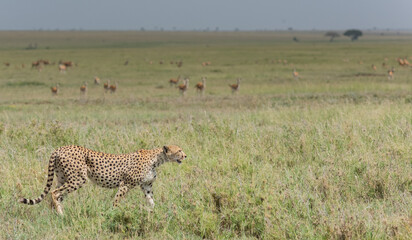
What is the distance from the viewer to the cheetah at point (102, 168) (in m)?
4.98

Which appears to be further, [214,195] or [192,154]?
[192,154]

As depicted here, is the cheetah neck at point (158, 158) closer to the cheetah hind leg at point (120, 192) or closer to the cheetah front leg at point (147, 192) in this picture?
the cheetah front leg at point (147, 192)

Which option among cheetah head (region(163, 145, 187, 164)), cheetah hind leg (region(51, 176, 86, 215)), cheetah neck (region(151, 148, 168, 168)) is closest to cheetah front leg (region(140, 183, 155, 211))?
cheetah neck (region(151, 148, 168, 168))

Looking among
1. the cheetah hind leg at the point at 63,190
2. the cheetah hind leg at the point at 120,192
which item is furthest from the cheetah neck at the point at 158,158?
the cheetah hind leg at the point at 63,190

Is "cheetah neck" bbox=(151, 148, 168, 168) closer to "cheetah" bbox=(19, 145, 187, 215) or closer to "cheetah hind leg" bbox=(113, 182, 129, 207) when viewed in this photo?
"cheetah" bbox=(19, 145, 187, 215)

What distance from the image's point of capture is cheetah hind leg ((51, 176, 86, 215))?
16.4 feet

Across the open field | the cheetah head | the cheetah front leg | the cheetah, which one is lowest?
the open field

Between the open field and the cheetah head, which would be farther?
the cheetah head

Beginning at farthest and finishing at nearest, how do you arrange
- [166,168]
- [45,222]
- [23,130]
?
[23,130]
[166,168]
[45,222]

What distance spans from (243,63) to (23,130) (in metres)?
40.2

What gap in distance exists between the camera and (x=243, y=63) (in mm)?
48688

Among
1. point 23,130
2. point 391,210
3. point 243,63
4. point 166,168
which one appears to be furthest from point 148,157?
point 243,63

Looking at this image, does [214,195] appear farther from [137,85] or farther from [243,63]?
[243,63]

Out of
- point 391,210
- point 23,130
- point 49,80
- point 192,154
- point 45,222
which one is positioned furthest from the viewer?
point 49,80
